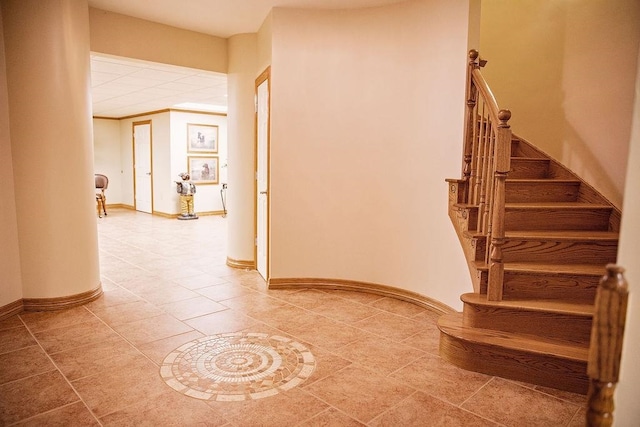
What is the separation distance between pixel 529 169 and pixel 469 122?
45.0 inches

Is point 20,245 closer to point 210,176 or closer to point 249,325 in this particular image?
point 249,325

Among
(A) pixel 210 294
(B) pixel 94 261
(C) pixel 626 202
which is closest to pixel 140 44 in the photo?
(B) pixel 94 261

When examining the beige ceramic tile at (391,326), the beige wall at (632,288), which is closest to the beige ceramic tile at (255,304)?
the beige ceramic tile at (391,326)

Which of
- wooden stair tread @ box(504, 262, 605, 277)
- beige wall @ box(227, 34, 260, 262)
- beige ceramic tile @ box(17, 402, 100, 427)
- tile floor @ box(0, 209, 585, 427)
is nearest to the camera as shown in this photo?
beige ceramic tile @ box(17, 402, 100, 427)

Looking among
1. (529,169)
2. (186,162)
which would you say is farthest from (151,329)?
(186,162)

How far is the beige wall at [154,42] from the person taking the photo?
14.7 feet

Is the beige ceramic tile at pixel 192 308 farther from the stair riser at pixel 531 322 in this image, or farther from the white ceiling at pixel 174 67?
the white ceiling at pixel 174 67

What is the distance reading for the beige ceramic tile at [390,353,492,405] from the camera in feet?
8.36

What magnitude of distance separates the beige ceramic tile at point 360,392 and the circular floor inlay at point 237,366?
0.61 ft

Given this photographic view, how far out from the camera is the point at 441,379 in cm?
271

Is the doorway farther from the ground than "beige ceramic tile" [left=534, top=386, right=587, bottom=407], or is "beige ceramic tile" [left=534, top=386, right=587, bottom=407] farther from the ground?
the doorway

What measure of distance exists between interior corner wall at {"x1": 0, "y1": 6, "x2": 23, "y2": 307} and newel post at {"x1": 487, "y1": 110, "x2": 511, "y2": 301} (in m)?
3.91

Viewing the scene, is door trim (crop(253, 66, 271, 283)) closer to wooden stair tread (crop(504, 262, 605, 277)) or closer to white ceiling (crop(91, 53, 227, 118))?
white ceiling (crop(91, 53, 227, 118))

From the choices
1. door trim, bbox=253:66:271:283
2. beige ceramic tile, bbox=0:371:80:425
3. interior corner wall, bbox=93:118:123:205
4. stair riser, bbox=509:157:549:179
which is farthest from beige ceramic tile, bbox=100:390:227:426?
interior corner wall, bbox=93:118:123:205
